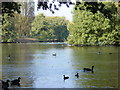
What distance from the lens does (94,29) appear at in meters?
48.1

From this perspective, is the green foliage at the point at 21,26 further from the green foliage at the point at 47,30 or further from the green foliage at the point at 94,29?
the green foliage at the point at 94,29

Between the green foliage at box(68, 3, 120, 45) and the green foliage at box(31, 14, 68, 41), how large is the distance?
2721cm

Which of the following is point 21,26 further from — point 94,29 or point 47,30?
point 94,29

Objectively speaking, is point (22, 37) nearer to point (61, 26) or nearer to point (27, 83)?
point (61, 26)

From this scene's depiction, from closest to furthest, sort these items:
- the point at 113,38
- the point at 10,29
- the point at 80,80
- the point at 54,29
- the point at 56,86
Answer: the point at 56,86
the point at 80,80
the point at 113,38
the point at 10,29
the point at 54,29

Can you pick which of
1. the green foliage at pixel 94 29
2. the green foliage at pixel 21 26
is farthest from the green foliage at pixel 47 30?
the green foliage at pixel 94 29

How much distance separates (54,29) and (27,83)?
214 ft

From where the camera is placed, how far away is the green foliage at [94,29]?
4772 centimetres

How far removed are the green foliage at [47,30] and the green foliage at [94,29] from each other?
27215 millimetres

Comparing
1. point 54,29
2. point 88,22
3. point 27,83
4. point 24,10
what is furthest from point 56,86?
point 24,10

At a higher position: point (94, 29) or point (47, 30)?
point (94, 29)

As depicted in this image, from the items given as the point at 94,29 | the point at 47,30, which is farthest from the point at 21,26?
the point at 94,29

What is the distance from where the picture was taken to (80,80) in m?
14.3

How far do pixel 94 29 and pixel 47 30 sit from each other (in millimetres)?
30489
